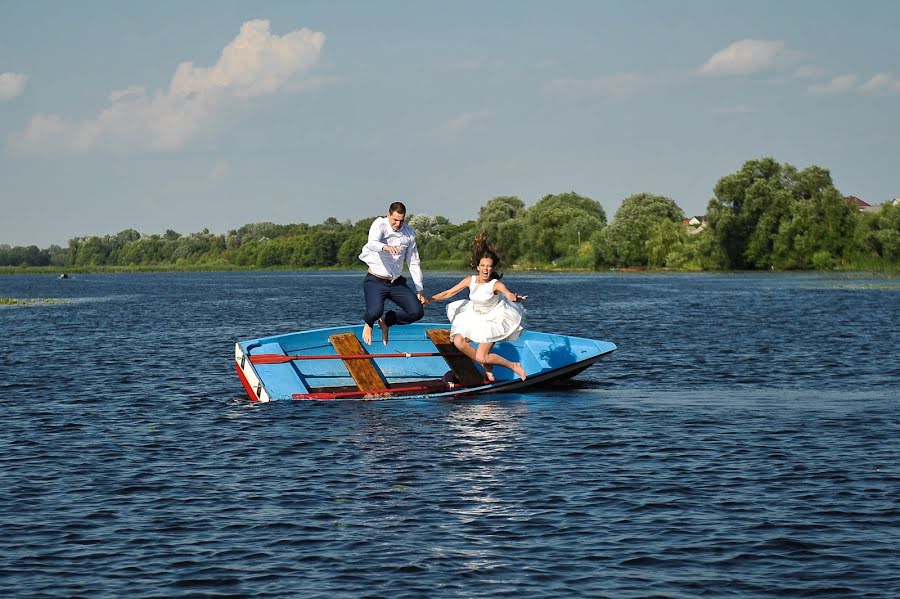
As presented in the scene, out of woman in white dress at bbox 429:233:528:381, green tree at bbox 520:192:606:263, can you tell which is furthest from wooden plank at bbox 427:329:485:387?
green tree at bbox 520:192:606:263

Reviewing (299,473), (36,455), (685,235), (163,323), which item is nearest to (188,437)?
(36,455)

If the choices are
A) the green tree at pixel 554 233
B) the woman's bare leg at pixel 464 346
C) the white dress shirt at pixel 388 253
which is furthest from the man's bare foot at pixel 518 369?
the green tree at pixel 554 233

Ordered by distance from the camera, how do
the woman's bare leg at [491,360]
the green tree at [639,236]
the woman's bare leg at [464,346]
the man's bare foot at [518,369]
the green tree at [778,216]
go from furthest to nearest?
the green tree at [639,236]
the green tree at [778,216]
the man's bare foot at [518,369]
the woman's bare leg at [464,346]
the woman's bare leg at [491,360]

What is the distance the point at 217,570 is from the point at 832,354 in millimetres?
26118

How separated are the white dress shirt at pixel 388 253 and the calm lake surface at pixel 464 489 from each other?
2572mm

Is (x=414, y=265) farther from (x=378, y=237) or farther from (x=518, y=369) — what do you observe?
(x=518, y=369)

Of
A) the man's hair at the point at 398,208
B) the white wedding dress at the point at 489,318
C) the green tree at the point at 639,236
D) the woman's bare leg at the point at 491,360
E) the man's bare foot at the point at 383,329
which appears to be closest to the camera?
the man's hair at the point at 398,208

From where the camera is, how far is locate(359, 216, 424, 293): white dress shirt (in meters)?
20.0

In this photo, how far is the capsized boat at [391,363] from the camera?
22.1 metres

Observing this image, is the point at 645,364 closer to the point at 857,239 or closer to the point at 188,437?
the point at 188,437

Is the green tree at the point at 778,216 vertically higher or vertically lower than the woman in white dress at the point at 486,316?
higher

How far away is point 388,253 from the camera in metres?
20.2

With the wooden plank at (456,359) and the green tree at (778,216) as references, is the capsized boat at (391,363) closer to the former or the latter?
the wooden plank at (456,359)

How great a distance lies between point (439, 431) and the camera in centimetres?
1869
